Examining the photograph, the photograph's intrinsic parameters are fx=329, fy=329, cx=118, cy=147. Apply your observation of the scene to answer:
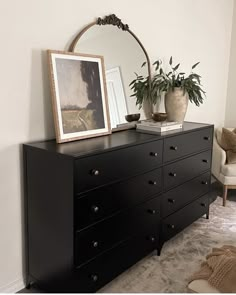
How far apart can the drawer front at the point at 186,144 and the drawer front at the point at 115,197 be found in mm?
187

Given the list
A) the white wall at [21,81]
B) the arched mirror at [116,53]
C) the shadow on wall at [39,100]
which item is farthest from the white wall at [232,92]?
the shadow on wall at [39,100]

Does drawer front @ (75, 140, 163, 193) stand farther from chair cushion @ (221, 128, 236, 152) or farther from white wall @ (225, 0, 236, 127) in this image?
white wall @ (225, 0, 236, 127)

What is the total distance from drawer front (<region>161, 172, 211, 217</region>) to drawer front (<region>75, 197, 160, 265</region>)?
0.40 ft

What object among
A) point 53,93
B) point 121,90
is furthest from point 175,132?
point 53,93

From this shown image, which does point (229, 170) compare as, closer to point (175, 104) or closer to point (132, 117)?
point (175, 104)

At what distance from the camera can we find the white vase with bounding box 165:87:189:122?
287 cm

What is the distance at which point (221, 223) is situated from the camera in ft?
10.2

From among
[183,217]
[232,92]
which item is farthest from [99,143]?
[232,92]

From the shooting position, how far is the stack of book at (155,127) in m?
2.45

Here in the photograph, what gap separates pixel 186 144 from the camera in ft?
8.70

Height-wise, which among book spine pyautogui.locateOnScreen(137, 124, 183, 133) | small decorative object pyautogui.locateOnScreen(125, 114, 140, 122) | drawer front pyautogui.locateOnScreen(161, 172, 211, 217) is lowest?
drawer front pyautogui.locateOnScreen(161, 172, 211, 217)

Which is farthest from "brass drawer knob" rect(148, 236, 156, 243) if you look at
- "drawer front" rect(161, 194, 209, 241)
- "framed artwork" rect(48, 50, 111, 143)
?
"framed artwork" rect(48, 50, 111, 143)

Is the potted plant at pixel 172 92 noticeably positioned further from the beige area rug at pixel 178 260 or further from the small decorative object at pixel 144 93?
the beige area rug at pixel 178 260

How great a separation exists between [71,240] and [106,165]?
45cm
